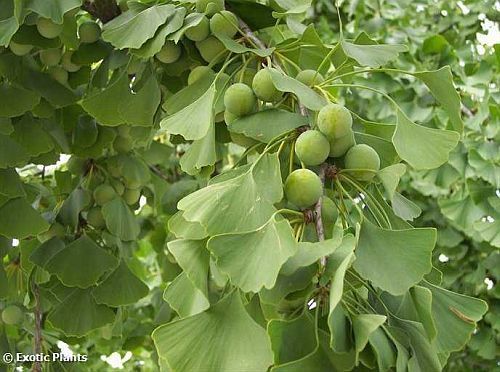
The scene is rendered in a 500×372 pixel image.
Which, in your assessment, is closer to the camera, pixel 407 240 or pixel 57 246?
pixel 407 240

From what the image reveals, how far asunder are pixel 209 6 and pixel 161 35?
0.07 metres

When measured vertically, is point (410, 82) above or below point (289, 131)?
below

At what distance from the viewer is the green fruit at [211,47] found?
0.99m

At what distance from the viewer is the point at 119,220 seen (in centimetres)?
130

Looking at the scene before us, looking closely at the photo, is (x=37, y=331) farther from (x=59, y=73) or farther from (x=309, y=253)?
(x=309, y=253)

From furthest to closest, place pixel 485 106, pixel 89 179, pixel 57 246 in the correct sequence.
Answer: pixel 485 106
pixel 89 179
pixel 57 246

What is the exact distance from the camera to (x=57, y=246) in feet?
3.97

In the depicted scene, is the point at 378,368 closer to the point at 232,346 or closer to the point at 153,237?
the point at 232,346

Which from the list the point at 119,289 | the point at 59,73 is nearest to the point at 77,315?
the point at 119,289

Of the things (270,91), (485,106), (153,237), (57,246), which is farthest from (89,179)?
(485,106)

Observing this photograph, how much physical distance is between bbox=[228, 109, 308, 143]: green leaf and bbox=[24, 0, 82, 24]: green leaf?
11.4 inches

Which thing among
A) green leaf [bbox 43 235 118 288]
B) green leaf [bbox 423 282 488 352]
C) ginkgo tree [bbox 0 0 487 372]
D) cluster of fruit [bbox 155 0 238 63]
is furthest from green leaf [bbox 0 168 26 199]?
green leaf [bbox 423 282 488 352]

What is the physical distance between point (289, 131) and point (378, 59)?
5.9 inches

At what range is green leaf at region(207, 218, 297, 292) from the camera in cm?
63
